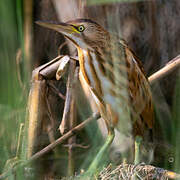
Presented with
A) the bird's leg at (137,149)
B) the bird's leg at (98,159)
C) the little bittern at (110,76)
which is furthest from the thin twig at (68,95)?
the bird's leg at (137,149)

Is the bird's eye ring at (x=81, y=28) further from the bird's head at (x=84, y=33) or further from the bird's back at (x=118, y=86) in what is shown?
the bird's back at (x=118, y=86)

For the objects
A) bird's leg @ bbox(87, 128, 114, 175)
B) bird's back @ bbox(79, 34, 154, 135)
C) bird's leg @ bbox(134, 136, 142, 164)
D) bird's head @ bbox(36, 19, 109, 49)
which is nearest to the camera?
bird's leg @ bbox(87, 128, 114, 175)

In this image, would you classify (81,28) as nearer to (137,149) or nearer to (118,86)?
(118,86)

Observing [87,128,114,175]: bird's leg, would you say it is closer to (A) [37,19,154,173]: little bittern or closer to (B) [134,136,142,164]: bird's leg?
(A) [37,19,154,173]: little bittern

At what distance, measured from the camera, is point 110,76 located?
5.46ft

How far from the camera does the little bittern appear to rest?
61.7 inches

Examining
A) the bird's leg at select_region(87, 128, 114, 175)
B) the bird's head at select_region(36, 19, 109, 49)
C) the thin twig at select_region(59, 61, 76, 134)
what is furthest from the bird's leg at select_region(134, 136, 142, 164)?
the bird's head at select_region(36, 19, 109, 49)

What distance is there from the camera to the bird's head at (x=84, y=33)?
4.94ft

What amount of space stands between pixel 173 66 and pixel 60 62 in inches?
19.2

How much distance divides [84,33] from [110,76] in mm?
223

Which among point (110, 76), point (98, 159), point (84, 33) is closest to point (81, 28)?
point (84, 33)

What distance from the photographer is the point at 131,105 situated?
1.73 metres

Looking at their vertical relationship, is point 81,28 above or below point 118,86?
above

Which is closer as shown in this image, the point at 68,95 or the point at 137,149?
the point at 68,95
